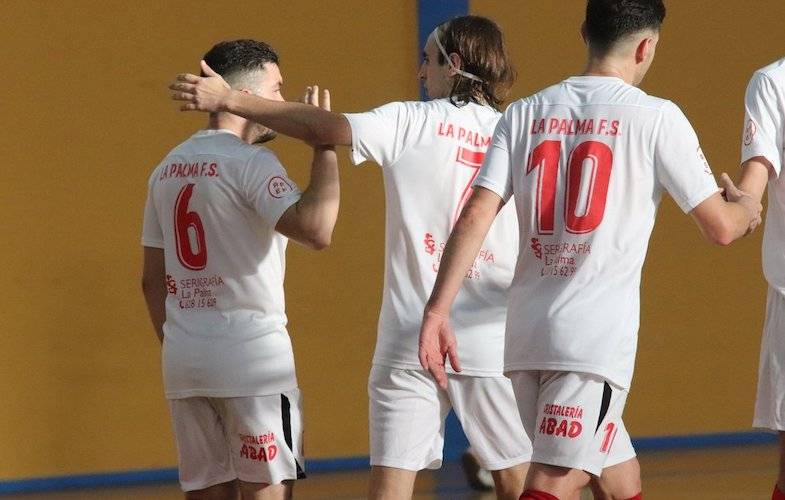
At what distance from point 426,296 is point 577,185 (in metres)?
0.75

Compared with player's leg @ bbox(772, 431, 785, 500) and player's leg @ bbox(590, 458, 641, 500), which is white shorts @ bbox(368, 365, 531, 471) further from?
player's leg @ bbox(772, 431, 785, 500)

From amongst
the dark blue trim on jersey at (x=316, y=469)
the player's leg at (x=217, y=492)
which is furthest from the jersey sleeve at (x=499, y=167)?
the dark blue trim on jersey at (x=316, y=469)

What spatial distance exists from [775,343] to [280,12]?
3.21 metres

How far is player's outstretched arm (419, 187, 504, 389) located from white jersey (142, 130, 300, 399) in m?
0.42

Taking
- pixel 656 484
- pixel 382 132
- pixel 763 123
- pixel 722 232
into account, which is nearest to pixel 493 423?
pixel 382 132

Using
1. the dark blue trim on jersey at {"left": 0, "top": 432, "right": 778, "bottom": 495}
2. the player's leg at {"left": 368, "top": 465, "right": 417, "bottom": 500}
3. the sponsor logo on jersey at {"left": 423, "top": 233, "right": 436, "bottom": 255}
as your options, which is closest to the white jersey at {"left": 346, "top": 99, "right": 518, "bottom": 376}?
the sponsor logo on jersey at {"left": 423, "top": 233, "right": 436, "bottom": 255}

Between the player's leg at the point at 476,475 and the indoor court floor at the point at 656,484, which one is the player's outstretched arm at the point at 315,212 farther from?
the player's leg at the point at 476,475

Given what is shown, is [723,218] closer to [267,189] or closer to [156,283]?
[267,189]

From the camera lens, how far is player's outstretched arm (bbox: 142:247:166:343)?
10.2 ft

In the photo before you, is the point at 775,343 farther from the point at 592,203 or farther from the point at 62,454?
the point at 62,454

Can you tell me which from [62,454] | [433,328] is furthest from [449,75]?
[62,454]

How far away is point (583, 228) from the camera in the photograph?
259 centimetres

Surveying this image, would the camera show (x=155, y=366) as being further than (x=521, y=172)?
Yes

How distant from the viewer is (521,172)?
266 cm
